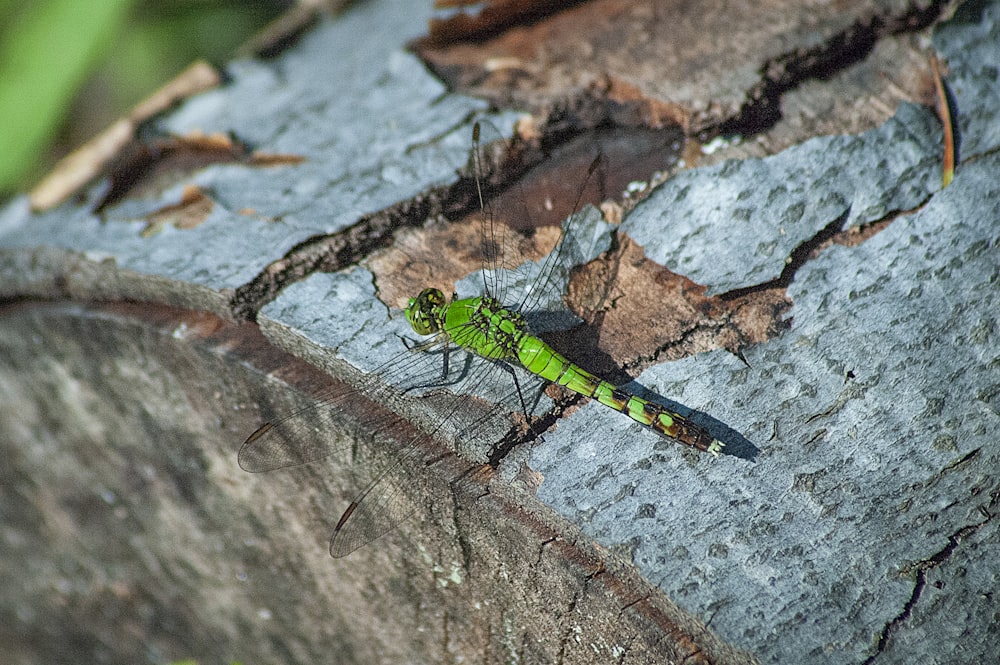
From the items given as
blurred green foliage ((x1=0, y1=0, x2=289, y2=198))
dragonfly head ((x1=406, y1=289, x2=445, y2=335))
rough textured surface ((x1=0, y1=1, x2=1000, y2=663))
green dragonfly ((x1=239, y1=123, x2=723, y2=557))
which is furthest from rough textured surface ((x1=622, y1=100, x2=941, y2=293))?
blurred green foliage ((x1=0, y1=0, x2=289, y2=198))

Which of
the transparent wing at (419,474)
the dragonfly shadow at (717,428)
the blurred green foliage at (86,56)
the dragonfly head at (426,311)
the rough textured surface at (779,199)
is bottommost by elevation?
the transparent wing at (419,474)

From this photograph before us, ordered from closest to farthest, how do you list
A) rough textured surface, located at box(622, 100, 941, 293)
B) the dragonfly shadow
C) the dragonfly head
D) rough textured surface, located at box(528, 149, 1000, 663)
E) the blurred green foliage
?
1. rough textured surface, located at box(528, 149, 1000, 663)
2. the dragonfly shadow
3. rough textured surface, located at box(622, 100, 941, 293)
4. the dragonfly head
5. the blurred green foliage

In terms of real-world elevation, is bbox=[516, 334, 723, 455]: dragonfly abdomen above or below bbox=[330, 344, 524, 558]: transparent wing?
above

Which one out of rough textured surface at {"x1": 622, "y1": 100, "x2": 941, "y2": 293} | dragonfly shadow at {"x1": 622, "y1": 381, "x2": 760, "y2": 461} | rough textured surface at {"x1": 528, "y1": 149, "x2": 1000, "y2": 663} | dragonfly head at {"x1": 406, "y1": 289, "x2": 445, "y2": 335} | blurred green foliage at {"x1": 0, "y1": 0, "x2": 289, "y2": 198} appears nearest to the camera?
rough textured surface at {"x1": 528, "y1": 149, "x2": 1000, "y2": 663}

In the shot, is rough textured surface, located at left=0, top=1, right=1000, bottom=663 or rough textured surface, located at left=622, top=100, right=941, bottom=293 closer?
rough textured surface, located at left=0, top=1, right=1000, bottom=663

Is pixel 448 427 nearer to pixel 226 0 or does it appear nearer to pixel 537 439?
pixel 537 439

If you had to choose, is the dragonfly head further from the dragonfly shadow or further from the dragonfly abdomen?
the dragonfly shadow

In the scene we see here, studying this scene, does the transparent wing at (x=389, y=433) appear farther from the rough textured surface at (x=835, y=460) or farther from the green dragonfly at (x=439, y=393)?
the rough textured surface at (x=835, y=460)

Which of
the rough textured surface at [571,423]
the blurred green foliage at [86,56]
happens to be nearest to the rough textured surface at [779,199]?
the rough textured surface at [571,423]
